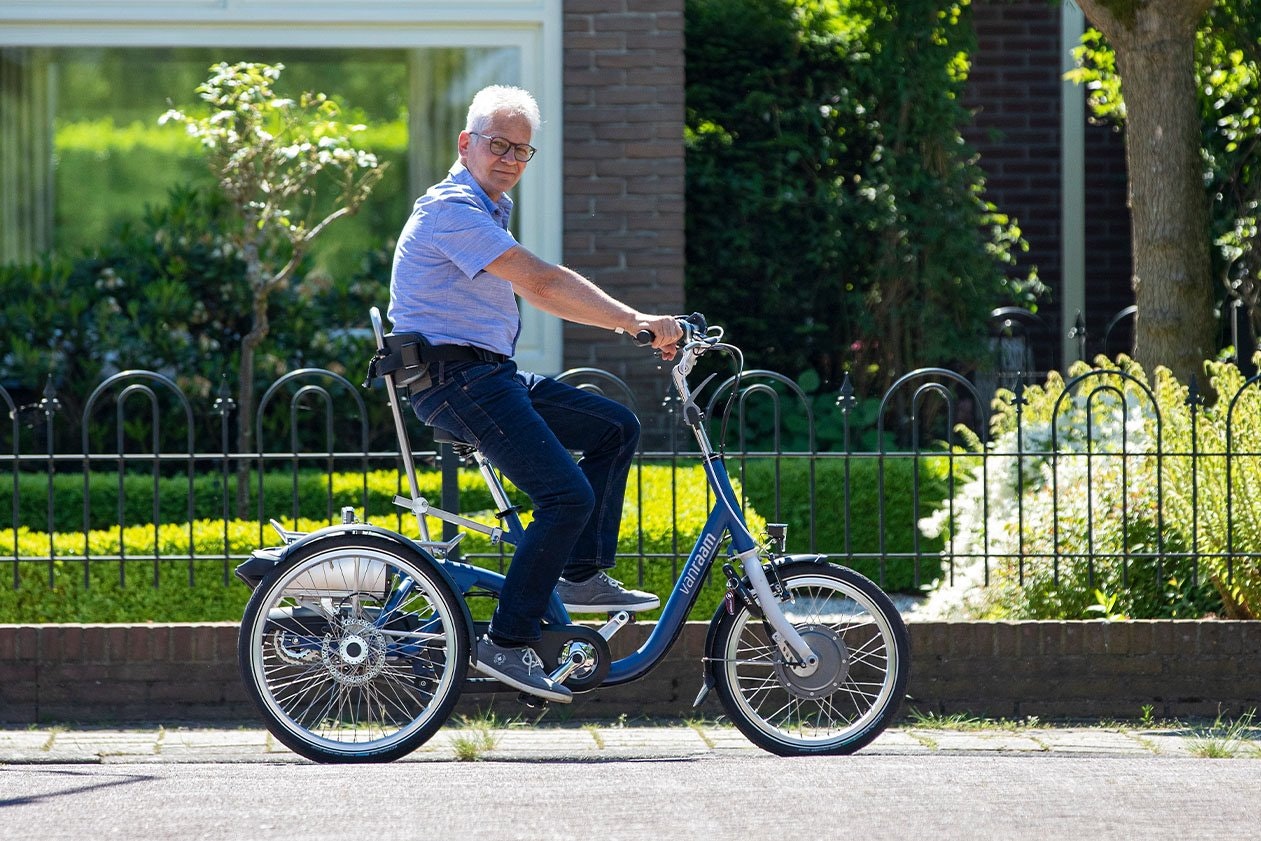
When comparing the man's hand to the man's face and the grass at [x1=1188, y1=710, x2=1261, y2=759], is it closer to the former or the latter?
the man's face

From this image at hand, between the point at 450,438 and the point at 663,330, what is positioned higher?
the point at 663,330

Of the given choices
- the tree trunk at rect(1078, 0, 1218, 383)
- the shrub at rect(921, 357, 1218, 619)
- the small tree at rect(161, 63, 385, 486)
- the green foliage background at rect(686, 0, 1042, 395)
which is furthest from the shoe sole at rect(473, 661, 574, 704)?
the green foliage background at rect(686, 0, 1042, 395)

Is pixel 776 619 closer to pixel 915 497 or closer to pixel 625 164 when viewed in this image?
pixel 915 497

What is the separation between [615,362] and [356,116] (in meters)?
2.11

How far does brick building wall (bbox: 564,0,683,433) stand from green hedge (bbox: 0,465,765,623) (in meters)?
3.15

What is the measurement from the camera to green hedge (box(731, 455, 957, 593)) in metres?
7.43

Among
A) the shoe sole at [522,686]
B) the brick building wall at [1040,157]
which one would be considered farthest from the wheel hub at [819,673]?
the brick building wall at [1040,157]

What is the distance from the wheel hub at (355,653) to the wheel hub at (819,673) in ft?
3.47

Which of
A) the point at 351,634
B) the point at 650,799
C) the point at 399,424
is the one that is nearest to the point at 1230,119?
the point at 399,424

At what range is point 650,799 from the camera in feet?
13.0

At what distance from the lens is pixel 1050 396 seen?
6445mm

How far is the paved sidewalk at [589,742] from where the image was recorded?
15.8 feet

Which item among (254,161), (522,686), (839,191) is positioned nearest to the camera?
(522,686)

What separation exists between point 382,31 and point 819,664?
583 centimetres
